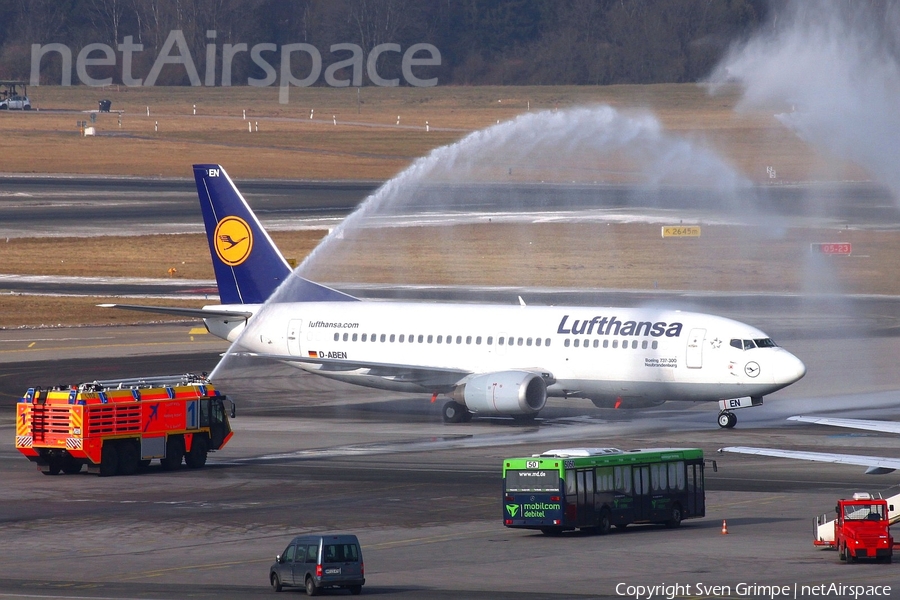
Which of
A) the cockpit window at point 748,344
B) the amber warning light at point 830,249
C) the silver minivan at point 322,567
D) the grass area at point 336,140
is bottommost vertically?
the silver minivan at point 322,567

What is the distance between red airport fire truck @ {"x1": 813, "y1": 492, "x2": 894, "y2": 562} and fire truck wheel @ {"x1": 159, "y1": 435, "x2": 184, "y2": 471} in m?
24.8

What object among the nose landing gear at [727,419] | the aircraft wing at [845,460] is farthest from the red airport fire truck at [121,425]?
the aircraft wing at [845,460]

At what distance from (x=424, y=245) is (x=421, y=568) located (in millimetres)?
87819

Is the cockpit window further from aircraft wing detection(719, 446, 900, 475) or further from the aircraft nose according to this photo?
aircraft wing detection(719, 446, 900, 475)

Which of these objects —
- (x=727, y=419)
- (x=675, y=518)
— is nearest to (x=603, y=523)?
(x=675, y=518)

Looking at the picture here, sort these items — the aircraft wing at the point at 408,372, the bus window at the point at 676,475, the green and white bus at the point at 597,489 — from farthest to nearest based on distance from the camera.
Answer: the aircraft wing at the point at 408,372, the bus window at the point at 676,475, the green and white bus at the point at 597,489

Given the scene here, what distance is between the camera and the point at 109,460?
1927 inches

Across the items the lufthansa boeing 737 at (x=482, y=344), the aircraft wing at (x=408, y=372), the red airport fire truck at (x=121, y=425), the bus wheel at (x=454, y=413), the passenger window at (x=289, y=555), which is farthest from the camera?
the aircraft wing at (x=408, y=372)

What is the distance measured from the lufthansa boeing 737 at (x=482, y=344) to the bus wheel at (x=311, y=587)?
92.1ft

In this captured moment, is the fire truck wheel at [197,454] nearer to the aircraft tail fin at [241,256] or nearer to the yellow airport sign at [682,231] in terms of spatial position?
the aircraft tail fin at [241,256]

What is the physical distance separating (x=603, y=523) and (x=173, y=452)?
18447 mm

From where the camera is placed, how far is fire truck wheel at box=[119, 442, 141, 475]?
49219mm

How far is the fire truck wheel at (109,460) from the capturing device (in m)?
48.8

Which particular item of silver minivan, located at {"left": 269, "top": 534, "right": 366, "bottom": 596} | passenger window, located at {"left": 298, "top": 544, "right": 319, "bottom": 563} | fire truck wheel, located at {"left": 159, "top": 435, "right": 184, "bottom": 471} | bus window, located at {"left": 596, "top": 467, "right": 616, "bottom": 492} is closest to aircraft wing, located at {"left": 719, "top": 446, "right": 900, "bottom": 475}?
bus window, located at {"left": 596, "top": 467, "right": 616, "bottom": 492}
